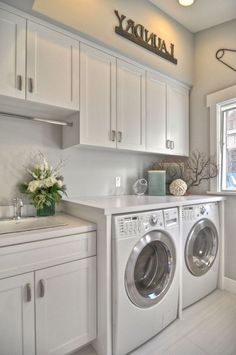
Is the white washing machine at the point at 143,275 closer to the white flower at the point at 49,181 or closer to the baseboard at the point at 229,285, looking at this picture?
the white flower at the point at 49,181

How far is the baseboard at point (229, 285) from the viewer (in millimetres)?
2397

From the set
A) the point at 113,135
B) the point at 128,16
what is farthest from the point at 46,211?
the point at 128,16

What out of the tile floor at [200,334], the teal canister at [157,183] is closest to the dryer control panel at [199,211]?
the teal canister at [157,183]

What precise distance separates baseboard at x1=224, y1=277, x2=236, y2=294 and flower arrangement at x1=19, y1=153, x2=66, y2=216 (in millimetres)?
2034

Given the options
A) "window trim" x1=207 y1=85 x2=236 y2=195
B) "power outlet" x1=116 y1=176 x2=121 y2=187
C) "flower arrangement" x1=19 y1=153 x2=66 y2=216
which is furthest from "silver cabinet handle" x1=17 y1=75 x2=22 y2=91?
"window trim" x1=207 y1=85 x2=236 y2=195

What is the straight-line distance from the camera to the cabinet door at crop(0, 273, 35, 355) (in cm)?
121

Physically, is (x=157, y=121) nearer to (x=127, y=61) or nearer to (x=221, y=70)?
(x=127, y=61)

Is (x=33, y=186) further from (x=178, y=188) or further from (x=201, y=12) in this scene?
(x=201, y=12)

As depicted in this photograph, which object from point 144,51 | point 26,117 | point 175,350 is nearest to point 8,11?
point 26,117

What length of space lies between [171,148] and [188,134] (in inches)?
15.9

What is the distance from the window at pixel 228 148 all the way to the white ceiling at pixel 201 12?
986 mm

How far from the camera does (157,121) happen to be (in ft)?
8.21

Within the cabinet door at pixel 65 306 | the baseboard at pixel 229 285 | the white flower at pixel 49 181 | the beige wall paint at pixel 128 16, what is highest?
the beige wall paint at pixel 128 16

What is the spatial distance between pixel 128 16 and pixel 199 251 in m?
2.45
